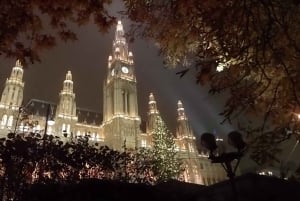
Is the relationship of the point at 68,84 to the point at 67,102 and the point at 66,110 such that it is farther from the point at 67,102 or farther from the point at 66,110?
the point at 66,110

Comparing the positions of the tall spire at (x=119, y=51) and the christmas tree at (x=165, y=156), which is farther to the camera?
the tall spire at (x=119, y=51)

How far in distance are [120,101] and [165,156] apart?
91.1 feet

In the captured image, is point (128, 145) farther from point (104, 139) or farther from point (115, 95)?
point (115, 95)

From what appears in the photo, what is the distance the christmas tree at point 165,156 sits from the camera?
41.4 metres

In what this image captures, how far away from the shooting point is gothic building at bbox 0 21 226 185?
61.9 meters

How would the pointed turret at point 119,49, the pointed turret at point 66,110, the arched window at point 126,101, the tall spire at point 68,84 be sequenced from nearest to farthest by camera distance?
the pointed turret at point 66,110
the arched window at point 126,101
the tall spire at point 68,84
the pointed turret at point 119,49

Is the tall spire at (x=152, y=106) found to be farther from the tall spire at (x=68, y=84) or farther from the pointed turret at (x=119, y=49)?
the tall spire at (x=68, y=84)

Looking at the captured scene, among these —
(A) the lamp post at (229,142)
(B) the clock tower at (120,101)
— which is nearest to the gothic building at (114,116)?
(B) the clock tower at (120,101)

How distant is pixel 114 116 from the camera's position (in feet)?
220

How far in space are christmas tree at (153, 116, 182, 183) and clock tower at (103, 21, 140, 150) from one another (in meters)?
13.4

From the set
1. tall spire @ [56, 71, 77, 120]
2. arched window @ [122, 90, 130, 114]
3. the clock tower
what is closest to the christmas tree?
the clock tower

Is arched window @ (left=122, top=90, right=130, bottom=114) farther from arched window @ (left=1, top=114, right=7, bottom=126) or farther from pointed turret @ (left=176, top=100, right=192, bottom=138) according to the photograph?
arched window @ (left=1, top=114, right=7, bottom=126)

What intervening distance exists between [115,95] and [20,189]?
183 feet

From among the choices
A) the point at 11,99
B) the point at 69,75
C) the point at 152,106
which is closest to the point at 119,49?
the point at 69,75
